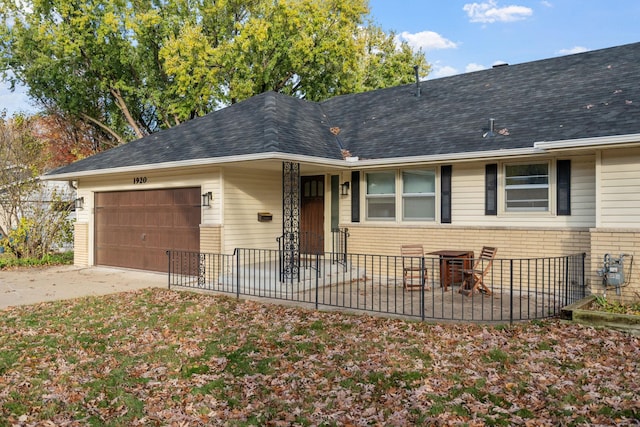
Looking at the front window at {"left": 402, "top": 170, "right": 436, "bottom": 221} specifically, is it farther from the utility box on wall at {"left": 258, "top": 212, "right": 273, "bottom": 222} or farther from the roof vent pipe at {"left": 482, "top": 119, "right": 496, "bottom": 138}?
the utility box on wall at {"left": 258, "top": 212, "right": 273, "bottom": 222}

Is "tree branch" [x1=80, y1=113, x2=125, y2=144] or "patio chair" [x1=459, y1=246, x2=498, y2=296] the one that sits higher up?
"tree branch" [x1=80, y1=113, x2=125, y2=144]

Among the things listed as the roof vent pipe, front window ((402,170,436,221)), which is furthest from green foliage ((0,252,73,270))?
the roof vent pipe

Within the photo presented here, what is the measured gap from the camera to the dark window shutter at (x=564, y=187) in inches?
380

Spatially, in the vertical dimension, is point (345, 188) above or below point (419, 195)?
above

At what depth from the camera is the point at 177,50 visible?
23.6 meters

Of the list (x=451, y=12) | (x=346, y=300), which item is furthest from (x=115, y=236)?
(x=451, y=12)

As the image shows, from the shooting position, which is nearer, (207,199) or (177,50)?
(207,199)

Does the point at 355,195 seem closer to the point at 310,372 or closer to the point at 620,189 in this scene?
the point at 620,189

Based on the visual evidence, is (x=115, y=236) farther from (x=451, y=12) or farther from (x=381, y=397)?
(x=451, y=12)

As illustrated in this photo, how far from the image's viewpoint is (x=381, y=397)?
15.9ft

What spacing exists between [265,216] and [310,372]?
7.67 meters

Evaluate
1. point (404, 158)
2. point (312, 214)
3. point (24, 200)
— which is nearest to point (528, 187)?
point (404, 158)

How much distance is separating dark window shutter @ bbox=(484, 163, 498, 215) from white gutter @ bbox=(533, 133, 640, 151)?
173 cm

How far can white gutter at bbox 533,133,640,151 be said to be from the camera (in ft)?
26.1
